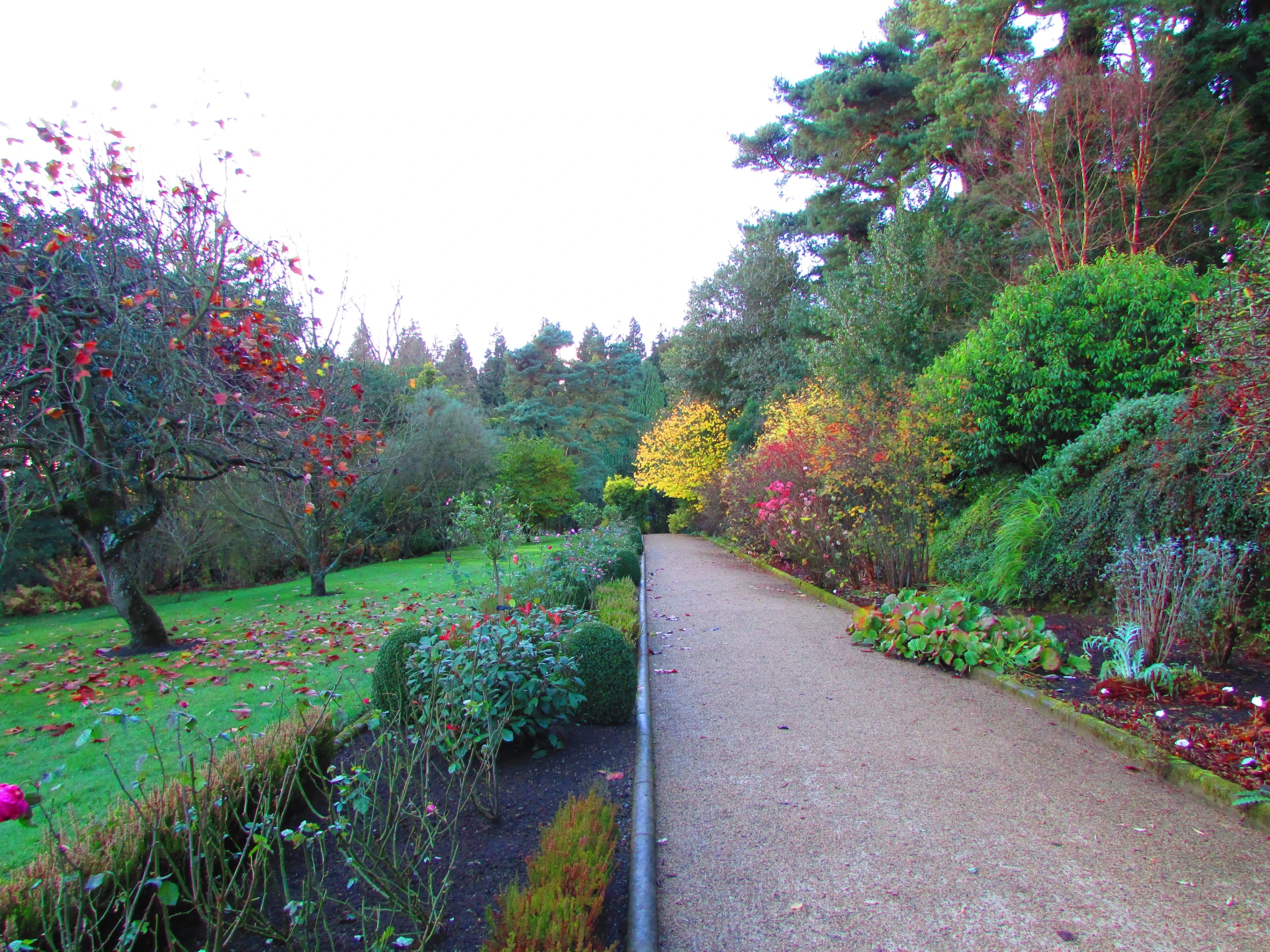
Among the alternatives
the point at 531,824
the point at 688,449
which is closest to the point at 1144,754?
the point at 531,824

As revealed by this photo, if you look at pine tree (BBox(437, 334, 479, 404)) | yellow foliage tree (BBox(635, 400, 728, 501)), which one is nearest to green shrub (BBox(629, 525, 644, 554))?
yellow foliage tree (BBox(635, 400, 728, 501))

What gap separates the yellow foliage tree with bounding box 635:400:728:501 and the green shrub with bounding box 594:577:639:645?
49.7ft

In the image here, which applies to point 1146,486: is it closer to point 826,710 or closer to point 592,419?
point 826,710

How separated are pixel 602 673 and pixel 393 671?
134 cm

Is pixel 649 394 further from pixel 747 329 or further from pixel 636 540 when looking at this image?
pixel 636 540

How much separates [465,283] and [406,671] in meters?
9.92

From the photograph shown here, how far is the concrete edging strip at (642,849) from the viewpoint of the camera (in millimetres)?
2469

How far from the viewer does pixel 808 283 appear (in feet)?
76.6

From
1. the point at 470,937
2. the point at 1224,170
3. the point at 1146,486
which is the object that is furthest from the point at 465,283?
the point at 1224,170

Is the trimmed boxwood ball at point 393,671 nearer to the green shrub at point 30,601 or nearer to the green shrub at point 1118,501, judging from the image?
the green shrub at point 1118,501

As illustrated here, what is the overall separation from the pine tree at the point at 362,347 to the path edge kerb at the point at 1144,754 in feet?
32.2

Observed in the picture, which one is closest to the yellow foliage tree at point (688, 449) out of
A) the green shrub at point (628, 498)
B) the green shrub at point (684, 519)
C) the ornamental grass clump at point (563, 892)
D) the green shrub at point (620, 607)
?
the green shrub at point (684, 519)

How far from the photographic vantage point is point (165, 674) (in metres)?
6.39

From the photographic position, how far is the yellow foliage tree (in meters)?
24.1
